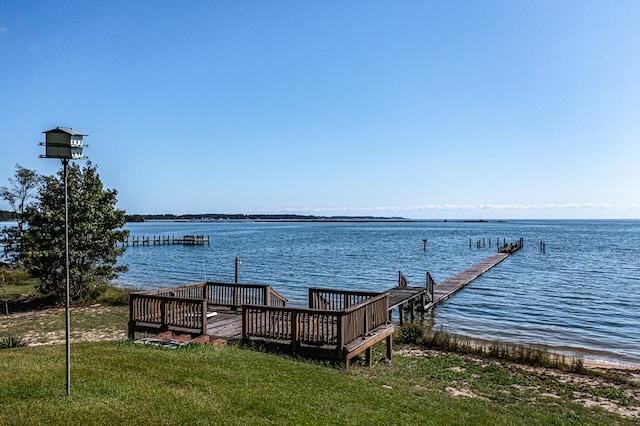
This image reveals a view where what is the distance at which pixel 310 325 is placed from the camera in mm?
12000

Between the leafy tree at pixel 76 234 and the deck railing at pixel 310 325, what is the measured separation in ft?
44.3

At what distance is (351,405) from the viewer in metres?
7.59

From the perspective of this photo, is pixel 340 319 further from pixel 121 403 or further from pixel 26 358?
pixel 26 358

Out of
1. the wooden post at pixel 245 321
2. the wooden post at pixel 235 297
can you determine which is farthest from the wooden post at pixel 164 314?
the wooden post at pixel 235 297

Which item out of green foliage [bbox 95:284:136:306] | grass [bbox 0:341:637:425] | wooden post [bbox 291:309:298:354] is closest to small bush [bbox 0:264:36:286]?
green foliage [bbox 95:284:136:306]

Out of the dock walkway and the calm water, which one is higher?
the dock walkway

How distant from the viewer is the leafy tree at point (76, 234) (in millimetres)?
21094

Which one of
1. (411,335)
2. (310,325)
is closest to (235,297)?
(310,325)

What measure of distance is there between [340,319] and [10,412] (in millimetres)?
6326

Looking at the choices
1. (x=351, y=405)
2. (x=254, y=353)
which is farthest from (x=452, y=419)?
(x=254, y=353)

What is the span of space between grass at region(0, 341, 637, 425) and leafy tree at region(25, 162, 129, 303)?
1190 centimetres

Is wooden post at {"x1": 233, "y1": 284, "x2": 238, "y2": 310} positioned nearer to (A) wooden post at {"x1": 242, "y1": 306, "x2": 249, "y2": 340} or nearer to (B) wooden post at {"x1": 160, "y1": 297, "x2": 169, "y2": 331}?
(B) wooden post at {"x1": 160, "y1": 297, "x2": 169, "y2": 331}

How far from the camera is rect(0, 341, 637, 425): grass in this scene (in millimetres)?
6566

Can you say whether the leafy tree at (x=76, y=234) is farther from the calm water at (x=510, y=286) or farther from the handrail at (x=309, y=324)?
the handrail at (x=309, y=324)
